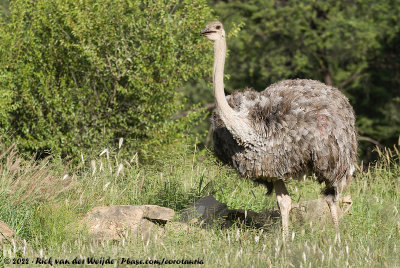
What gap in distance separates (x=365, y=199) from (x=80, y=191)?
303 cm

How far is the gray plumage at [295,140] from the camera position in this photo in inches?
231

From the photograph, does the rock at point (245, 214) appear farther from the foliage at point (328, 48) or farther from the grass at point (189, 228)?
the foliage at point (328, 48)

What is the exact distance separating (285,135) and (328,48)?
10.5m

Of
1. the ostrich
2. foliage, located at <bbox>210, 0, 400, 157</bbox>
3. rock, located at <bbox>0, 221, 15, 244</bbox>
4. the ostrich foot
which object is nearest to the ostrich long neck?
the ostrich

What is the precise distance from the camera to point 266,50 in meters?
16.3

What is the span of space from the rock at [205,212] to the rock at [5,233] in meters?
1.57

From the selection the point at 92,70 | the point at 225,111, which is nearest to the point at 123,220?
the point at 225,111

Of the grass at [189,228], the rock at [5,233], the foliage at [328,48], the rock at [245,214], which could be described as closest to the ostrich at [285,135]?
the rock at [245,214]

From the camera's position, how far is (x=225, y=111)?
5762 mm

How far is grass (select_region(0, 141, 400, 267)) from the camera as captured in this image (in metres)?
4.45

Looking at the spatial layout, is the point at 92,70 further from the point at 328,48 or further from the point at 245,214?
the point at 328,48

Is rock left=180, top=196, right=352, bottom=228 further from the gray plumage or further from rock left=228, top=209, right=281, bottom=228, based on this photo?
the gray plumage

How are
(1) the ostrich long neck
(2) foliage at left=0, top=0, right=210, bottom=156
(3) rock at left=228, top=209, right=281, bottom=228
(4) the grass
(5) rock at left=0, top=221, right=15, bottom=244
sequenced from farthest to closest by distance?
(2) foliage at left=0, top=0, right=210, bottom=156
(3) rock at left=228, top=209, right=281, bottom=228
(1) the ostrich long neck
(5) rock at left=0, top=221, right=15, bottom=244
(4) the grass

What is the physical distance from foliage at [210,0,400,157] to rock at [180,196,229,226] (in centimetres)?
898
